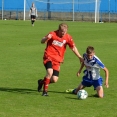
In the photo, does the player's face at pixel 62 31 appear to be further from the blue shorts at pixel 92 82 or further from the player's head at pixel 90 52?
the blue shorts at pixel 92 82

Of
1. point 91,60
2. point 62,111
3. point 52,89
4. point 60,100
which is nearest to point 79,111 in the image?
point 62,111

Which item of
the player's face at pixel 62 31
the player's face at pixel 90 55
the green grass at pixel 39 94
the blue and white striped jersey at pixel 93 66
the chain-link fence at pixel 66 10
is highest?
the chain-link fence at pixel 66 10

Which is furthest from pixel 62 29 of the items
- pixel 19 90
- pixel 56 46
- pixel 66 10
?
pixel 66 10

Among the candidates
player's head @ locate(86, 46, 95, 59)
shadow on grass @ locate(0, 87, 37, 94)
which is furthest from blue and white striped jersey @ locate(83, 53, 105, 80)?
shadow on grass @ locate(0, 87, 37, 94)

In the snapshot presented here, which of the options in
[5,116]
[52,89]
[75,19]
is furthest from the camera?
[75,19]

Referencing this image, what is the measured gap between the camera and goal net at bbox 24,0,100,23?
206 ft

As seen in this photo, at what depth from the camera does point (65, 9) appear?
64.0 metres

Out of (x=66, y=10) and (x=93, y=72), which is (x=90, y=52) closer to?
(x=93, y=72)

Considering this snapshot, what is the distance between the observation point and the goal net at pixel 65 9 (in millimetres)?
62750

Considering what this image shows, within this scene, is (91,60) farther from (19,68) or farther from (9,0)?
(9,0)

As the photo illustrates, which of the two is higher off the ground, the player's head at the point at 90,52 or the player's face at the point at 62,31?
the player's face at the point at 62,31

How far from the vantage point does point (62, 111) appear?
9.16 m

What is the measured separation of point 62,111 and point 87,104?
3.07ft

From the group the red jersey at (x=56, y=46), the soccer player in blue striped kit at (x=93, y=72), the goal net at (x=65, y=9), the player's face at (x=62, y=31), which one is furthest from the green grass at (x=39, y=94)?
the goal net at (x=65, y=9)
